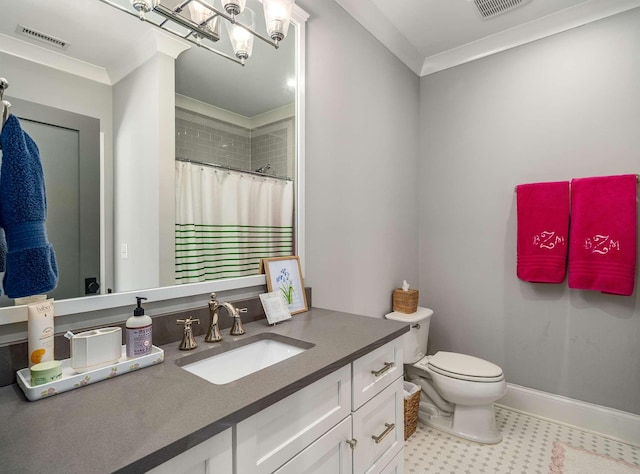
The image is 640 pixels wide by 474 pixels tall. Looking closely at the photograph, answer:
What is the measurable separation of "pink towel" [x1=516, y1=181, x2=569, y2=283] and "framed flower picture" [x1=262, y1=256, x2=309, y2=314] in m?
1.57

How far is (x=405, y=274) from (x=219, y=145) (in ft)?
5.62

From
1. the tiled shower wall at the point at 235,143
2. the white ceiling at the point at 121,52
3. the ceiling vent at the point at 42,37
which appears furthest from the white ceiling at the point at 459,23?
the ceiling vent at the point at 42,37

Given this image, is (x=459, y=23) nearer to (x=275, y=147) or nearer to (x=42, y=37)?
(x=275, y=147)

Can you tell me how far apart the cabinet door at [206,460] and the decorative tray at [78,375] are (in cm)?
36

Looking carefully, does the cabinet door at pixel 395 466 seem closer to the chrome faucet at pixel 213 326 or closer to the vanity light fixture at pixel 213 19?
the chrome faucet at pixel 213 326

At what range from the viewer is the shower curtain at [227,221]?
1.23 metres

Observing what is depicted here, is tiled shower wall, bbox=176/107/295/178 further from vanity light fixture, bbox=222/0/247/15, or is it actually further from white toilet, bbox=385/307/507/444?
white toilet, bbox=385/307/507/444

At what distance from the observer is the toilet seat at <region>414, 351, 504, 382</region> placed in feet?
6.12

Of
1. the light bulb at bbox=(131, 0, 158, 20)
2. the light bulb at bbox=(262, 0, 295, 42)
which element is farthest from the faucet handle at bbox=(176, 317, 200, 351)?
the light bulb at bbox=(262, 0, 295, 42)

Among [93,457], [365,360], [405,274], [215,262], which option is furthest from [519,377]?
[93,457]

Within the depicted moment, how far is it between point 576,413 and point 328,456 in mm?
1972

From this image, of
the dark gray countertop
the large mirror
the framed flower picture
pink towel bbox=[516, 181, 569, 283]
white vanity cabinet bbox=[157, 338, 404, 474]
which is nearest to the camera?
the dark gray countertop

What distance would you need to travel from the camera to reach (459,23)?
2.19 metres

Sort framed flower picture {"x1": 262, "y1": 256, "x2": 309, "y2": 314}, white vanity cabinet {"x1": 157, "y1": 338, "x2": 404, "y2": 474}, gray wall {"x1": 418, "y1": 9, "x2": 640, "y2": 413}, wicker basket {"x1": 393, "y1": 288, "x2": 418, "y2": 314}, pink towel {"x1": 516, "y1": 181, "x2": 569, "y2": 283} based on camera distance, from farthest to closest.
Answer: wicker basket {"x1": 393, "y1": 288, "x2": 418, "y2": 314} → pink towel {"x1": 516, "y1": 181, "x2": 569, "y2": 283} → gray wall {"x1": 418, "y1": 9, "x2": 640, "y2": 413} → framed flower picture {"x1": 262, "y1": 256, "x2": 309, "y2": 314} → white vanity cabinet {"x1": 157, "y1": 338, "x2": 404, "y2": 474}
